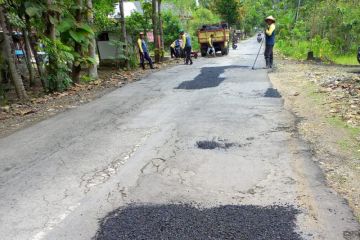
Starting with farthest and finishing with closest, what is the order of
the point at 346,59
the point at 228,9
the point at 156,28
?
the point at 228,9 → the point at 156,28 → the point at 346,59

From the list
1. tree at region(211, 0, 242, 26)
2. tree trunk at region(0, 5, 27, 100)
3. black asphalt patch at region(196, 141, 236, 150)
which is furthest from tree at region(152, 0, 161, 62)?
tree at region(211, 0, 242, 26)

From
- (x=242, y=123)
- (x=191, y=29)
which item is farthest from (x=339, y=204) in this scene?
(x=191, y=29)

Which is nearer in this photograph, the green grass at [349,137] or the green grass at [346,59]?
the green grass at [349,137]

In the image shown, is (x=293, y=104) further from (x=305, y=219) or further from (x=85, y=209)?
(x=85, y=209)

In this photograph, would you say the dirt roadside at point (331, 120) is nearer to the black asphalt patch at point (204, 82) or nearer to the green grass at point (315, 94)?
the green grass at point (315, 94)

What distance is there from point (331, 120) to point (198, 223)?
165 inches

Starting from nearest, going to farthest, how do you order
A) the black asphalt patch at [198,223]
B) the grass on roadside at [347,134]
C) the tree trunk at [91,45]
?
the black asphalt patch at [198,223] → the grass on roadside at [347,134] → the tree trunk at [91,45]

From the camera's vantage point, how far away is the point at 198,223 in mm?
3490

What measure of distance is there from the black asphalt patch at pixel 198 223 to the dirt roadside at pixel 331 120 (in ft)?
2.58

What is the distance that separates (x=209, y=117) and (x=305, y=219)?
392cm

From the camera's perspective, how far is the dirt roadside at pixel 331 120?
14.4 ft

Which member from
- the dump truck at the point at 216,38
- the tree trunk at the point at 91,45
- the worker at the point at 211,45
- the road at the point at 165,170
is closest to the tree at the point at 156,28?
the worker at the point at 211,45

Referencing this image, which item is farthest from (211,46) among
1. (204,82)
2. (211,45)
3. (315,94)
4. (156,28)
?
(315,94)

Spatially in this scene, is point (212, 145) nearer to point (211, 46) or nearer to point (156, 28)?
point (156, 28)
